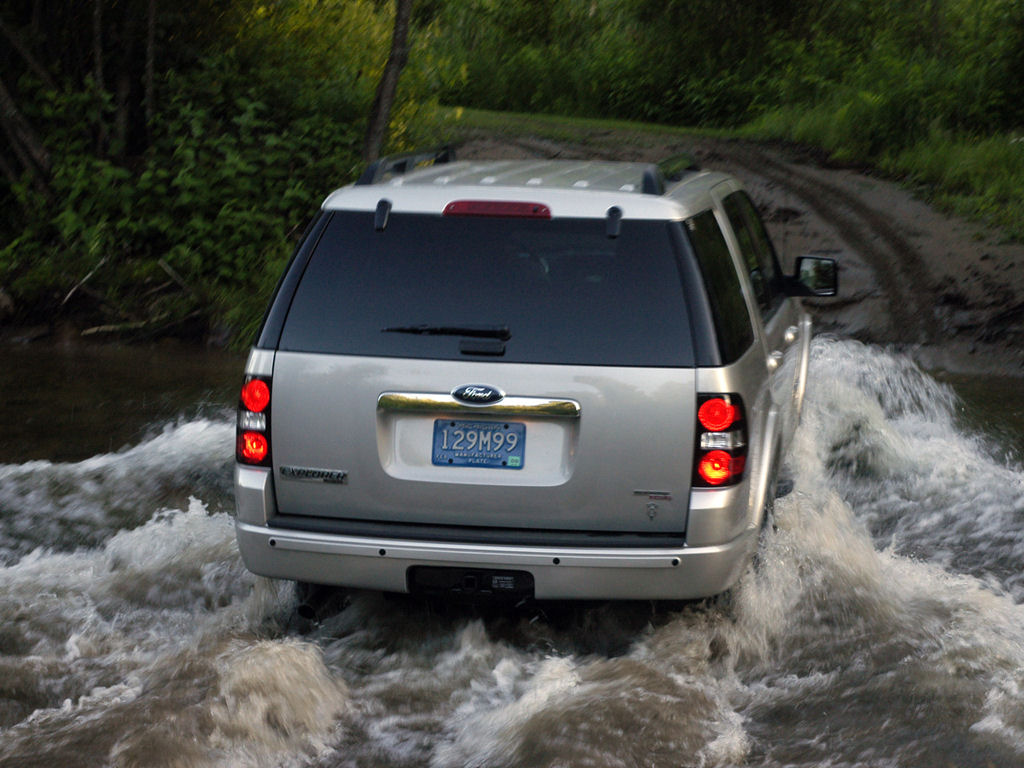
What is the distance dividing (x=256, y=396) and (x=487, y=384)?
815 mm

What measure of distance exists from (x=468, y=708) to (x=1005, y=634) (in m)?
2.18

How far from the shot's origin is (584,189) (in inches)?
186

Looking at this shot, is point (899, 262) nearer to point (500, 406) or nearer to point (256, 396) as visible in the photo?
point (500, 406)

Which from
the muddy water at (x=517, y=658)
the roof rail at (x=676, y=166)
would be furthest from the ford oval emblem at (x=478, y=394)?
the roof rail at (x=676, y=166)

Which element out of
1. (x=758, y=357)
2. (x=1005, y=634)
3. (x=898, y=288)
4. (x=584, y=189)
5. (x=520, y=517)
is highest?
(x=584, y=189)

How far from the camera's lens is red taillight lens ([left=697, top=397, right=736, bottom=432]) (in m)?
4.39

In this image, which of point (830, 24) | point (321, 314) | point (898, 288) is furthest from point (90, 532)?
point (830, 24)

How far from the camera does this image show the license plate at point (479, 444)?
176 inches

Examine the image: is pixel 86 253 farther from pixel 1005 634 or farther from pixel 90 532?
pixel 1005 634

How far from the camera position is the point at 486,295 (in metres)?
4.57

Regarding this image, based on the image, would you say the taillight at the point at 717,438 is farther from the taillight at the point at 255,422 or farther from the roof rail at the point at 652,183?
the taillight at the point at 255,422

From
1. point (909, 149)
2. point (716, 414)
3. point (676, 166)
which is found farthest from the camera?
point (909, 149)

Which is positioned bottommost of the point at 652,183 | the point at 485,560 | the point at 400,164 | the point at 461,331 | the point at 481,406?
the point at 485,560

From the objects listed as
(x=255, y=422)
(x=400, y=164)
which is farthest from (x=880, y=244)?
(x=255, y=422)
